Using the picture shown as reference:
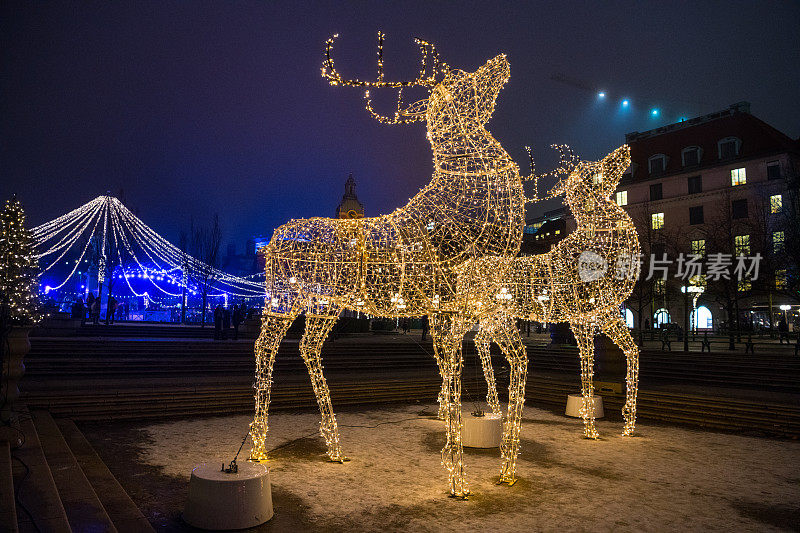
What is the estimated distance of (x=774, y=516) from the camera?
4566 millimetres

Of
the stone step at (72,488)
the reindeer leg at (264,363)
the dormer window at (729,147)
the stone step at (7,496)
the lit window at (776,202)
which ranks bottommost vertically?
the stone step at (72,488)

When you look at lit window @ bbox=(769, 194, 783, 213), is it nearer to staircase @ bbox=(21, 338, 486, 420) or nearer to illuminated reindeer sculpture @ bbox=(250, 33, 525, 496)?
staircase @ bbox=(21, 338, 486, 420)

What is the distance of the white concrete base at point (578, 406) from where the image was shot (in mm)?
9250

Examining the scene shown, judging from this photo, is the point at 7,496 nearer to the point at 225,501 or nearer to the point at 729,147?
the point at 225,501

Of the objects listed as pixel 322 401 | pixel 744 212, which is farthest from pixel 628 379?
pixel 744 212

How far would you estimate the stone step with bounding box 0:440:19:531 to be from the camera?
315 centimetres

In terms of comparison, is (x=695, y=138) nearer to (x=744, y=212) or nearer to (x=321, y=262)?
(x=744, y=212)

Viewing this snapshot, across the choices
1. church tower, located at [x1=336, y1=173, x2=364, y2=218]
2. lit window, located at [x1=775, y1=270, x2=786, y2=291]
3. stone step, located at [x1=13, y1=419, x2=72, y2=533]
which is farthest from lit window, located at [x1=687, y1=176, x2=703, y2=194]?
church tower, located at [x1=336, y1=173, x2=364, y2=218]

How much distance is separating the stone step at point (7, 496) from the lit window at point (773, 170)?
33.8m

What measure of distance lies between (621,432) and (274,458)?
550cm

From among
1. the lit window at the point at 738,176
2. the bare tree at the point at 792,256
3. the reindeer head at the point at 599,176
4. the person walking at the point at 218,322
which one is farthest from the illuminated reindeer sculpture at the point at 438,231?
the lit window at the point at 738,176

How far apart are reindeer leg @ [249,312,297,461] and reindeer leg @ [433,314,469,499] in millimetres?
1894

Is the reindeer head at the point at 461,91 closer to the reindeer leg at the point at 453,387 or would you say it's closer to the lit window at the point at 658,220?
the reindeer leg at the point at 453,387

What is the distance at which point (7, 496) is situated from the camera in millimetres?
3639
